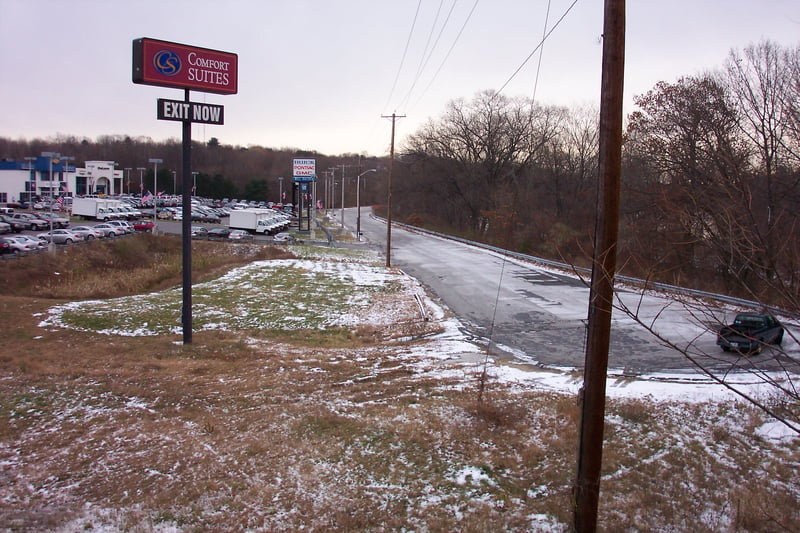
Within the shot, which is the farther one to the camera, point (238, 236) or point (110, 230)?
point (238, 236)

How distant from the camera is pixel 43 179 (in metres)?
111

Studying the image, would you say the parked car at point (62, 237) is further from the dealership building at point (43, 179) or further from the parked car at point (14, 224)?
the dealership building at point (43, 179)

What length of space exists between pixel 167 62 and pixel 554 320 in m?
16.0

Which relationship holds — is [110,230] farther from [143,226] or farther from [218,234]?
[218,234]

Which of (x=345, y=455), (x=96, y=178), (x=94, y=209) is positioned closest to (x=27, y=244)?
(x=94, y=209)

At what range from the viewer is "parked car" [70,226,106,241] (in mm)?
49469

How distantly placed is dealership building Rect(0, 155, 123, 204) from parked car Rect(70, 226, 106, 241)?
49.4 metres

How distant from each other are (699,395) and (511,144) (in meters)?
65.4

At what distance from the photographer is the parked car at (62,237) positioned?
4533cm

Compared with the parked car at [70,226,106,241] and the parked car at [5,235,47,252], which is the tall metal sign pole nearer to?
the parked car at [5,235,47,252]

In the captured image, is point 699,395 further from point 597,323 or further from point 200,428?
point 200,428

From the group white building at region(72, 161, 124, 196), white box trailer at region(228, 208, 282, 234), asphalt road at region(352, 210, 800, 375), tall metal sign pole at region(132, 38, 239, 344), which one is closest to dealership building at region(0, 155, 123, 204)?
white building at region(72, 161, 124, 196)

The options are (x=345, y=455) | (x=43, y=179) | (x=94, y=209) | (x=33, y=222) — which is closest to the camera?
(x=345, y=455)

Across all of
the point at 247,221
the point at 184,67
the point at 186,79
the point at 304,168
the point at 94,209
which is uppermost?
the point at 304,168
